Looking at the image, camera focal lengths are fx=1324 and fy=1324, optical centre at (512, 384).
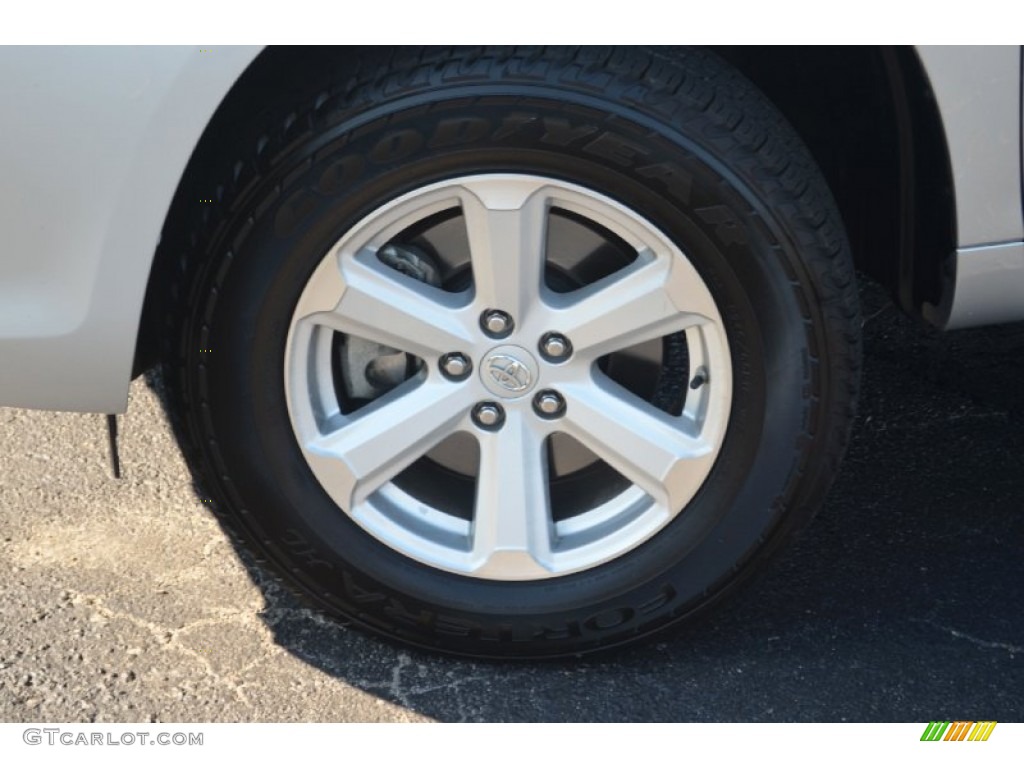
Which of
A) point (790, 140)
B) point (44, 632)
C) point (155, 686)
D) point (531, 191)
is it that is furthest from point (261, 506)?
point (790, 140)

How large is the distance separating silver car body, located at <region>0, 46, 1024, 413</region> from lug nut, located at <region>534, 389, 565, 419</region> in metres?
0.60

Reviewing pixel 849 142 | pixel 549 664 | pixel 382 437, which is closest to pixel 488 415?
pixel 382 437

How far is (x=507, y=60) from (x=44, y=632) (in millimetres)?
1249

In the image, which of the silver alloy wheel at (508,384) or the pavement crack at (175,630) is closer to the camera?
the silver alloy wheel at (508,384)

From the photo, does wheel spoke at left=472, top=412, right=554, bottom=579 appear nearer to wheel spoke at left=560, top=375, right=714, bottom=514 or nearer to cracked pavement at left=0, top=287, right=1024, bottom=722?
wheel spoke at left=560, top=375, right=714, bottom=514

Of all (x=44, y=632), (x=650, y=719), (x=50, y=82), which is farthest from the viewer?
(x=44, y=632)

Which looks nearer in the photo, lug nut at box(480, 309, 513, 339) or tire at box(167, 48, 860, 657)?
tire at box(167, 48, 860, 657)

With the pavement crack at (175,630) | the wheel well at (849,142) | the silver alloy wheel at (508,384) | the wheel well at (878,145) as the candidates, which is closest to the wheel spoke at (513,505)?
the silver alloy wheel at (508,384)

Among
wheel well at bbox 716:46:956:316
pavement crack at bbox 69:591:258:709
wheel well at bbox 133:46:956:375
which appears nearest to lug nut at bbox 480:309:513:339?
wheel well at bbox 133:46:956:375

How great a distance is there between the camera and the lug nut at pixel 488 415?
204 centimetres

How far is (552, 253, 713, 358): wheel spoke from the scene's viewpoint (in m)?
1.94

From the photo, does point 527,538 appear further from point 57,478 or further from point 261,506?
point 57,478

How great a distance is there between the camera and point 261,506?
6.81 ft
